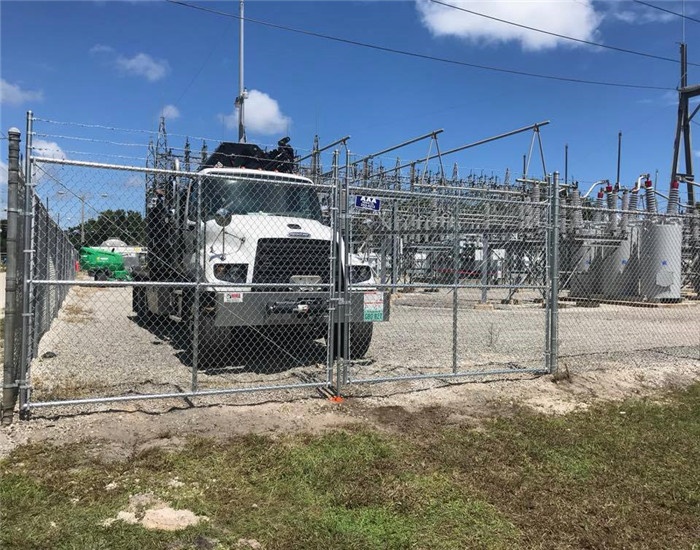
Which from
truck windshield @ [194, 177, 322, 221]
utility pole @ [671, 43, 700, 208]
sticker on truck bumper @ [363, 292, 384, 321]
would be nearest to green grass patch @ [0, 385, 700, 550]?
sticker on truck bumper @ [363, 292, 384, 321]

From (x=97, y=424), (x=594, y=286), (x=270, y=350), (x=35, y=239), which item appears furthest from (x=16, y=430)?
(x=594, y=286)

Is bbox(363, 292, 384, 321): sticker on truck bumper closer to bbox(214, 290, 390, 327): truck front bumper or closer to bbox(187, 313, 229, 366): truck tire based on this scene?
bbox(214, 290, 390, 327): truck front bumper

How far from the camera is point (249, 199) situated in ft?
25.1

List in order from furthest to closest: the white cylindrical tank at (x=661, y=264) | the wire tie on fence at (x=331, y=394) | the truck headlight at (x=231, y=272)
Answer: the white cylindrical tank at (x=661, y=264) → the truck headlight at (x=231, y=272) → the wire tie on fence at (x=331, y=394)

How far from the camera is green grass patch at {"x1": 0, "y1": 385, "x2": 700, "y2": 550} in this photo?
3.40 meters

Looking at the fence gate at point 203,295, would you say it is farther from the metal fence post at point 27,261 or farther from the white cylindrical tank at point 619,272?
the white cylindrical tank at point 619,272

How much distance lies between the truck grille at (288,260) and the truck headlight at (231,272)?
0.14 metres

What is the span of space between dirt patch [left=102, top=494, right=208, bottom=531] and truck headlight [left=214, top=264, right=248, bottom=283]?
3457mm

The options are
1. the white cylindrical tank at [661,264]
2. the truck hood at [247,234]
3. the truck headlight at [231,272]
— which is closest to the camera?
the truck headlight at [231,272]

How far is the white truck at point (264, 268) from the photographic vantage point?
655cm

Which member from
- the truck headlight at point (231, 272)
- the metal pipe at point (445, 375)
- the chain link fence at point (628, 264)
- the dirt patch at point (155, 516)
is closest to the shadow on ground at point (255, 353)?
the truck headlight at point (231, 272)

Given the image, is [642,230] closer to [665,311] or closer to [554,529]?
[665,311]

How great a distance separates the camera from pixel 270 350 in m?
8.63

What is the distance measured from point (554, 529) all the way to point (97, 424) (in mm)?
3963
